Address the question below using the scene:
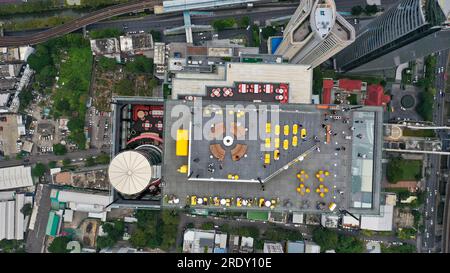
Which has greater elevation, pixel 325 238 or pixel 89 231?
pixel 325 238

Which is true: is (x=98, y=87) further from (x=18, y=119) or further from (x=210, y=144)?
(x=210, y=144)

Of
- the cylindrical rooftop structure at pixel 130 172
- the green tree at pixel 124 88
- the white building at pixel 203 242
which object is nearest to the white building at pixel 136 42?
the green tree at pixel 124 88

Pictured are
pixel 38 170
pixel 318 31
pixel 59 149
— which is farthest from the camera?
pixel 38 170

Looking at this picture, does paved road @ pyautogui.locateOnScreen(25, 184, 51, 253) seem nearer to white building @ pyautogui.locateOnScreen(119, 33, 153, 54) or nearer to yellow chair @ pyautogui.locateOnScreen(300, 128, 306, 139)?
white building @ pyautogui.locateOnScreen(119, 33, 153, 54)

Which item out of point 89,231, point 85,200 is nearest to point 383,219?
point 89,231

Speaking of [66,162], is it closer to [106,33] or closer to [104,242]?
[104,242]

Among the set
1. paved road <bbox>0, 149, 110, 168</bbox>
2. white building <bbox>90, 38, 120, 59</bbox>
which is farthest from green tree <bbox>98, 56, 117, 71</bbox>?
paved road <bbox>0, 149, 110, 168</bbox>
